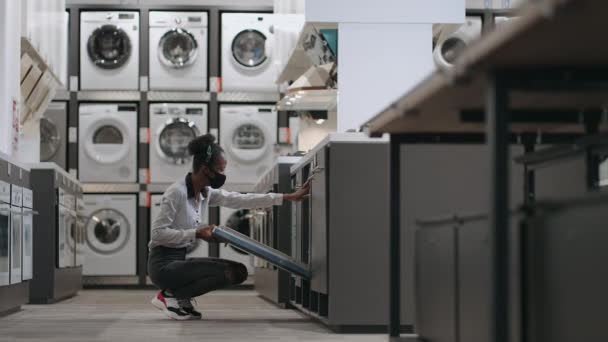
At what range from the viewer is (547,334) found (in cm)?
215

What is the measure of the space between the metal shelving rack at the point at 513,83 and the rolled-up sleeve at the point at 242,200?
272cm

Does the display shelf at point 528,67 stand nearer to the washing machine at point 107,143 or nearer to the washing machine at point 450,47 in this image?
the washing machine at point 450,47

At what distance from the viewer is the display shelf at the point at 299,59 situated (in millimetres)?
5777

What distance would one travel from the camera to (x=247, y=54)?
10289 millimetres

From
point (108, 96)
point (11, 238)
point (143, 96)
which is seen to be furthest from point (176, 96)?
point (11, 238)

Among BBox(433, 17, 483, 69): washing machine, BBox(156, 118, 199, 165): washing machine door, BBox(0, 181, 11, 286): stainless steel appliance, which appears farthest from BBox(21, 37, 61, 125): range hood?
BBox(433, 17, 483, 69): washing machine

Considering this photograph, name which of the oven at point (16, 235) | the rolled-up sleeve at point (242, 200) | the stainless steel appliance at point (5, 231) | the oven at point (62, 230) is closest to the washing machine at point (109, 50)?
the oven at point (62, 230)

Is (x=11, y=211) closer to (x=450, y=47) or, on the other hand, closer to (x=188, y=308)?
(x=188, y=308)

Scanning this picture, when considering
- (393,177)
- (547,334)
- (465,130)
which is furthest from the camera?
(393,177)

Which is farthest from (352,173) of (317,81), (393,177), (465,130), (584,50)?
(317,81)

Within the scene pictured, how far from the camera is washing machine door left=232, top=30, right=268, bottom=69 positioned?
1020 centimetres

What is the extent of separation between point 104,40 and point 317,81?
3788 millimetres

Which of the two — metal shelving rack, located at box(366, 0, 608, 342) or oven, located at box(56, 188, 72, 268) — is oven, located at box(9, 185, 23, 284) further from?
metal shelving rack, located at box(366, 0, 608, 342)

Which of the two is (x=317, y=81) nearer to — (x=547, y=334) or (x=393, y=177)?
(x=393, y=177)
